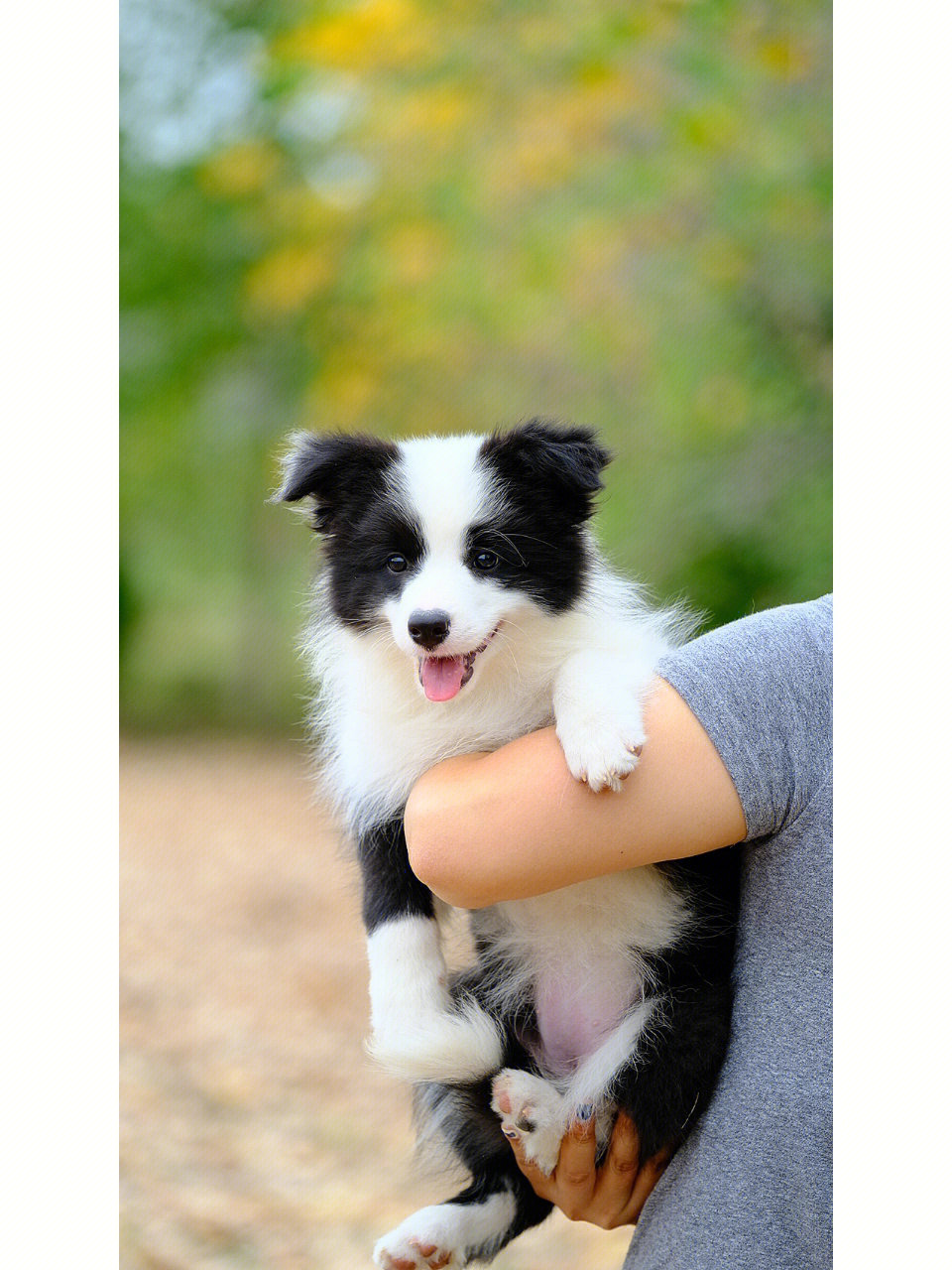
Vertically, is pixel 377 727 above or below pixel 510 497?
below

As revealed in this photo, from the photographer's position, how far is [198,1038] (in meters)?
3.69

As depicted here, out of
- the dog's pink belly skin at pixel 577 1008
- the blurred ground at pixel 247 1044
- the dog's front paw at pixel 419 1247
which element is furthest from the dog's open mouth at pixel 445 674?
the blurred ground at pixel 247 1044

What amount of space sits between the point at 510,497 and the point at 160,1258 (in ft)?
7.81

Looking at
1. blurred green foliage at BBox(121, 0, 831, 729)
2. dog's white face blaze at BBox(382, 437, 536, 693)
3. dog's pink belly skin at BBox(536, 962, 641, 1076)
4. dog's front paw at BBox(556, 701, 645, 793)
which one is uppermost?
blurred green foliage at BBox(121, 0, 831, 729)

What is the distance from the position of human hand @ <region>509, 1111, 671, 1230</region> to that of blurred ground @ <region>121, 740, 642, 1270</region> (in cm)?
120

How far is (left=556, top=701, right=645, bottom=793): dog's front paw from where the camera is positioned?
103cm

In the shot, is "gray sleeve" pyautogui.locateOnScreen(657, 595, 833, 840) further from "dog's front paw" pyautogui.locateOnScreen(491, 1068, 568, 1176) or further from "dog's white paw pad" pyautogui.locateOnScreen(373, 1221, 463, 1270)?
"dog's white paw pad" pyautogui.locateOnScreen(373, 1221, 463, 1270)

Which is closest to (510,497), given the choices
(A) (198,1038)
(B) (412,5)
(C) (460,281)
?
(B) (412,5)

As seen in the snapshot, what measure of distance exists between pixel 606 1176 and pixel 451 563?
729 mm

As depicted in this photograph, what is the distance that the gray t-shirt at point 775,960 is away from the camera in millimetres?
1055

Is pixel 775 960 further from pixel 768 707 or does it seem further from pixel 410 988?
pixel 410 988

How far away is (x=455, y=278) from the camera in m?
3.14

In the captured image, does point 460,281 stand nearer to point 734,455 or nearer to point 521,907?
point 734,455

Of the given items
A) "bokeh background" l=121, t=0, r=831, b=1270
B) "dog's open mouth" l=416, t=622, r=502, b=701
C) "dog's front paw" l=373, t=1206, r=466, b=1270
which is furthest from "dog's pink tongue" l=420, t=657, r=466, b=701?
"bokeh background" l=121, t=0, r=831, b=1270
